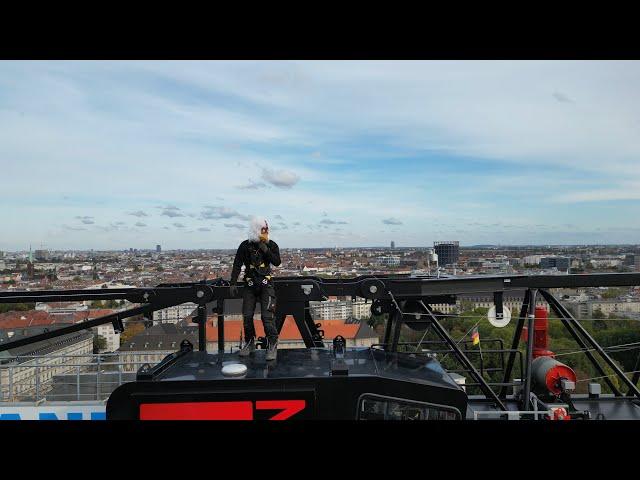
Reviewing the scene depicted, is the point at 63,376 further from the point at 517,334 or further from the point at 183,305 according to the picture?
the point at 517,334

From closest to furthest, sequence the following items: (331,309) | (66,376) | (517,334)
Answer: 1. (517,334)
2. (331,309)
3. (66,376)

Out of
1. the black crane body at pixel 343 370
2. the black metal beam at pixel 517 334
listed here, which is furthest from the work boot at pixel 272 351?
the black metal beam at pixel 517 334

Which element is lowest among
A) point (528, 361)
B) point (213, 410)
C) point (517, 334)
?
point (213, 410)

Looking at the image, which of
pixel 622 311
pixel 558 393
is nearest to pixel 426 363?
pixel 558 393

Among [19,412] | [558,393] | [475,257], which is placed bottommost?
[19,412]

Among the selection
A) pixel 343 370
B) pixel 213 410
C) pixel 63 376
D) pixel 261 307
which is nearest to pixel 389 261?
pixel 261 307

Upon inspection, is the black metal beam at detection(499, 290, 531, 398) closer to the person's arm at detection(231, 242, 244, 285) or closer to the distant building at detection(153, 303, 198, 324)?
the person's arm at detection(231, 242, 244, 285)
